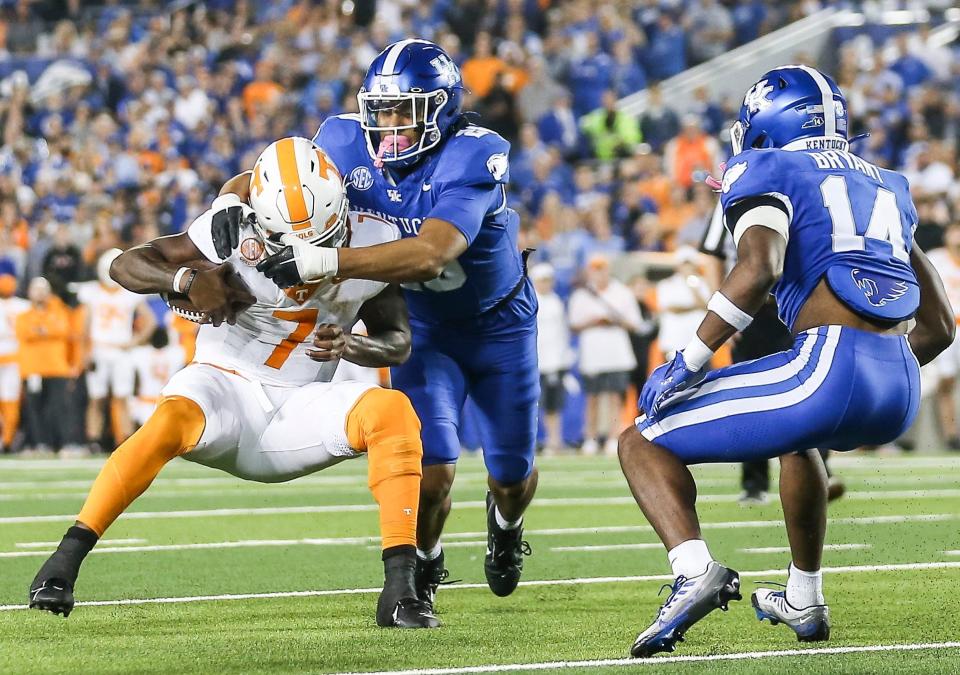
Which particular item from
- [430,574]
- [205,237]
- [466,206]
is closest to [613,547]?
[430,574]

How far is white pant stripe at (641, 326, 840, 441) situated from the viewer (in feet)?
13.0

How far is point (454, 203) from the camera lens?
4.75 metres

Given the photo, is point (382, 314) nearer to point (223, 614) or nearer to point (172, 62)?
point (223, 614)

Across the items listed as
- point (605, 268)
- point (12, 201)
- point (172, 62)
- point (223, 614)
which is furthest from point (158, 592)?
point (172, 62)

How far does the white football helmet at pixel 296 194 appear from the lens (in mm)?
4559

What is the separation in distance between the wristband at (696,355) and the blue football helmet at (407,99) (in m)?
1.39

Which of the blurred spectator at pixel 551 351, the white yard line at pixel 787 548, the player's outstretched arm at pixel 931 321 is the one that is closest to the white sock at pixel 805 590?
the player's outstretched arm at pixel 931 321

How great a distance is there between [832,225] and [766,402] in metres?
0.51

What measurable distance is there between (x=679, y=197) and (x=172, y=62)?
21.0 feet

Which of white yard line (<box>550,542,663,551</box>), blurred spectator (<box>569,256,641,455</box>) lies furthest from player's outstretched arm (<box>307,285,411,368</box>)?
blurred spectator (<box>569,256,641,455</box>)

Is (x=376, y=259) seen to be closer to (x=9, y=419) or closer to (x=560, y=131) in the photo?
(x=9, y=419)

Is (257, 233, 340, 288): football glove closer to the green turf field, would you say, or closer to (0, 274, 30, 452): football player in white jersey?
the green turf field

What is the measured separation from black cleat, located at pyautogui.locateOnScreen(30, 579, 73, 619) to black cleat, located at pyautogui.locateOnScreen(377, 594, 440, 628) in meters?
0.88

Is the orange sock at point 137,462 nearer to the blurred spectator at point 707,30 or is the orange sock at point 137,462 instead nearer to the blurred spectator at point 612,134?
the blurred spectator at point 612,134
